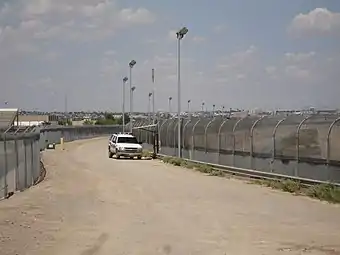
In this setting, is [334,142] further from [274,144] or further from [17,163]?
[17,163]

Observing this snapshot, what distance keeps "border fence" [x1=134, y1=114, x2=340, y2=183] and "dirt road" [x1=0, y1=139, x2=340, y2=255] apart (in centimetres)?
207

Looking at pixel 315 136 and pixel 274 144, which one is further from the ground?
pixel 315 136

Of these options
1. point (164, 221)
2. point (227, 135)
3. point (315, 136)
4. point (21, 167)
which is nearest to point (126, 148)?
point (227, 135)

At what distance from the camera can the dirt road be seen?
1152cm

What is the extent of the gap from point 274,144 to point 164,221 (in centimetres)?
1328

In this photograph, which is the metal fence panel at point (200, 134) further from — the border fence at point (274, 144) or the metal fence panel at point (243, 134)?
the metal fence panel at point (243, 134)

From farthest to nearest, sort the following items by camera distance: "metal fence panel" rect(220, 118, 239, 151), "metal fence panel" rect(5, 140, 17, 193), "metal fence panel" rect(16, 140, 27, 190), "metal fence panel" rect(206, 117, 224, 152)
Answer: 1. "metal fence panel" rect(206, 117, 224, 152)
2. "metal fence panel" rect(220, 118, 239, 151)
3. "metal fence panel" rect(16, 140, 27, 190)
4. "metal fence panel" rect(5, 140, 17, 193)

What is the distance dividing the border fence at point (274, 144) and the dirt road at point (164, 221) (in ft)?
6.79

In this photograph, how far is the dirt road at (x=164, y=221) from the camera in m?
11.5

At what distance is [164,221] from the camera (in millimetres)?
14938

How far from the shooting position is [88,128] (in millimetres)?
107812

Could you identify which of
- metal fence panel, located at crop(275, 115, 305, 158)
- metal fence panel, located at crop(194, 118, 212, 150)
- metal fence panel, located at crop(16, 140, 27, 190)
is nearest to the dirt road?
metal fence panel, located at crop(16, 140, 27, 190)

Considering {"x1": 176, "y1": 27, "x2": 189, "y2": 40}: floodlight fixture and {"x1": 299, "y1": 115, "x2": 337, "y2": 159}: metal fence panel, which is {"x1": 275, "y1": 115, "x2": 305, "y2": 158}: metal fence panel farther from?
{"x1": 176, "y1": 27, "x2": 189, "y2": 40}: floodlight fixture

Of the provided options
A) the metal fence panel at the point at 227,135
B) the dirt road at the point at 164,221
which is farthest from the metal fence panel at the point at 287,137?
the metal fence panel at the point at 227,135
